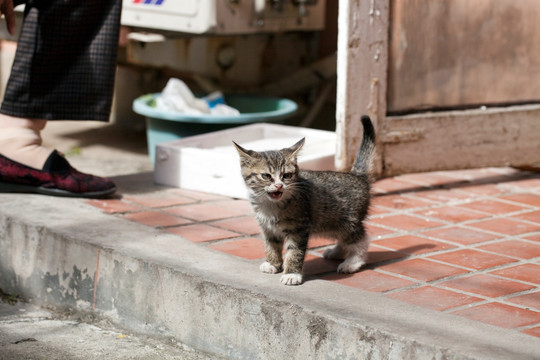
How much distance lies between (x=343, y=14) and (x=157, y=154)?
1202 millimetres

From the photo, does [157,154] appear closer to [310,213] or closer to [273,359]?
[310,213]

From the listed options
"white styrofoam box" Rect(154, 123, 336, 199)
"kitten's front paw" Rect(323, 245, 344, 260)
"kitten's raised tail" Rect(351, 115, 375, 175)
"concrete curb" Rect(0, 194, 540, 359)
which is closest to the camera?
"concrete curb" Rect(0, 194, 540, 359)

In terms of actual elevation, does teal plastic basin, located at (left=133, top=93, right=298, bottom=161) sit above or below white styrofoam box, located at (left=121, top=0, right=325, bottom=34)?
below

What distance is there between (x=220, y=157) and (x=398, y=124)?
0.90 metres

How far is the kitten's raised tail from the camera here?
10.3 feet

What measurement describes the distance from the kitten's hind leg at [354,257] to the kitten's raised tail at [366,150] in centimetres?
32

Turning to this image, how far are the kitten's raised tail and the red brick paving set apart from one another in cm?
33

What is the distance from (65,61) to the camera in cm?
372

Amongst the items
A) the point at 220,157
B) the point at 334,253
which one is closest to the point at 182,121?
the point at 220,157

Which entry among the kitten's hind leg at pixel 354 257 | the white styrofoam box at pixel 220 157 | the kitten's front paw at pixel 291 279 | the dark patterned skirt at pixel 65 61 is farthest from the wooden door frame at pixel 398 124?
the kitten's front paw at pixel 291 279

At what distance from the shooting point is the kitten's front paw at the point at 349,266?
2871mm

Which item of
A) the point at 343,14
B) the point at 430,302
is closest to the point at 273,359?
the point at 430,302

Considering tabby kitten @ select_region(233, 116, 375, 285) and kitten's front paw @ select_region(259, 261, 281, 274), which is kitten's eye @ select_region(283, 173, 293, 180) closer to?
tabby kitten @ select_region(233, 116, 375, 285)

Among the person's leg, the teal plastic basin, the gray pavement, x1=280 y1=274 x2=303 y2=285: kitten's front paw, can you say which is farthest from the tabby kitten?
the teal plastic basin
